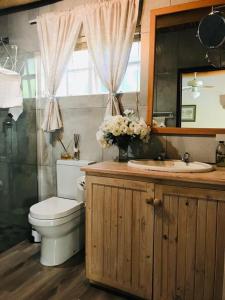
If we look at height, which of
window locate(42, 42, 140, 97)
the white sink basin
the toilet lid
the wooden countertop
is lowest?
the toilet lid

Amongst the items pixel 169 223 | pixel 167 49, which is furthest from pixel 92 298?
pixel 167 49

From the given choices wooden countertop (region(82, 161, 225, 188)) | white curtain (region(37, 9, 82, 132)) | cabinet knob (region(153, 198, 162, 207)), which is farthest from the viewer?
white curtain (region(37, 9, 82, 132))

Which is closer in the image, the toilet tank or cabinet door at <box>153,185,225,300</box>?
cabinet door at <box>153,185,225,300</box>

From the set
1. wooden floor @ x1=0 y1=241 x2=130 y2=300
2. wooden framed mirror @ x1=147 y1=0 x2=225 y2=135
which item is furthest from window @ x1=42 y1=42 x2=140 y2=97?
wooden floor @ x1=0 y1=241 x2=130 y2=300

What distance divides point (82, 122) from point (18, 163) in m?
0.80

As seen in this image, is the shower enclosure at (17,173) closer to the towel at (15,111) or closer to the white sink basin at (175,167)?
the towel at (15,111)

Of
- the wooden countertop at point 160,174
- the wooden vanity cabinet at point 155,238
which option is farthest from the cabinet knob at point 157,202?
the wooden countertop at point 160,174

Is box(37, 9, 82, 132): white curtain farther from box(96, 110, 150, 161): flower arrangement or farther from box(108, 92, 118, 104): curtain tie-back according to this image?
box(96, 110, 150, 161): flower arrangement

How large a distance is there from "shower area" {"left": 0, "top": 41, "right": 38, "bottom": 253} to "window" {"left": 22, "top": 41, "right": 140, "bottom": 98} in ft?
0.03

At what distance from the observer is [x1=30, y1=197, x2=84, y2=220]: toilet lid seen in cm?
210

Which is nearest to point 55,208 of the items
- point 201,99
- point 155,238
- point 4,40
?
point 155,238

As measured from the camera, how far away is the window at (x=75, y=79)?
7.66 feet

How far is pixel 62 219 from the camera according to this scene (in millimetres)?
2129

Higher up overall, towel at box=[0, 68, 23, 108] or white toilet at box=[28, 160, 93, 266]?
towel at box=[0, 68, 23, 108]
